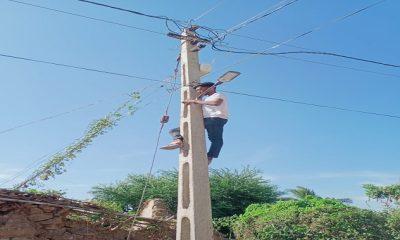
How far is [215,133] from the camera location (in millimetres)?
7934

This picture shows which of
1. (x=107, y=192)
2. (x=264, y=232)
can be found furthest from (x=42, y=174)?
(x=107, y=192)

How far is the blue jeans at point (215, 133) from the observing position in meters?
7.91

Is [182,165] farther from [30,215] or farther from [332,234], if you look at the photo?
[332,234]

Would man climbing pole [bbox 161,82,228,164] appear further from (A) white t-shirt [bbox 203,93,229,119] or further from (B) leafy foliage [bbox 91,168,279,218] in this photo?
(B) leafy foliage [bbox 91,168,279,218]

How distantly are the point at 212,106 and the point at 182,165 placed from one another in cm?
110

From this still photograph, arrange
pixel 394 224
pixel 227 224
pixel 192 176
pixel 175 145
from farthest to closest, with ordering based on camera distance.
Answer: pixel 227 224
pixel 394 224
pixel 175 145
pixel 192 176

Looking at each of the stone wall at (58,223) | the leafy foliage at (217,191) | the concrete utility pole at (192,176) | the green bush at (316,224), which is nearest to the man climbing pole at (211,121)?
the concrete utility pole at (192,176)

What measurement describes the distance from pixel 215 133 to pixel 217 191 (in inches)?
421

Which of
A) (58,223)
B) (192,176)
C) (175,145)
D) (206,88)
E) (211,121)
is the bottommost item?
(58,223)

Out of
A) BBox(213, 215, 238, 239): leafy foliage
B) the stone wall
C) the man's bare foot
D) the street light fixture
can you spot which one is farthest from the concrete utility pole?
BBox(213, 215, 238, 239): leafy foliage

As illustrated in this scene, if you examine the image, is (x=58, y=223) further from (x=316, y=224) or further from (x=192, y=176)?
(x=316, y=224)

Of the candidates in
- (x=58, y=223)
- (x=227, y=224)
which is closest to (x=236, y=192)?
(x=227, y=224)

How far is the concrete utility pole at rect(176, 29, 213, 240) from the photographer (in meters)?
7.29

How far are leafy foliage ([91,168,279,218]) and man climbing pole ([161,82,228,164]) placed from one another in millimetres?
10080
